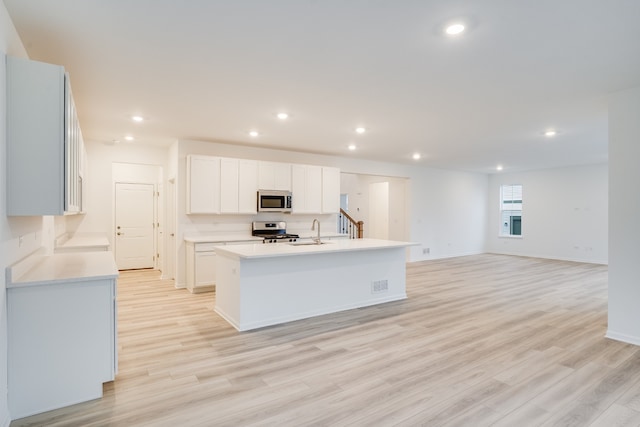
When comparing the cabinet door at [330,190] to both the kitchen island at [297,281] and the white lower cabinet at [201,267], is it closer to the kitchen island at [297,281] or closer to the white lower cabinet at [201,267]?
the kitchen island at [297,281]

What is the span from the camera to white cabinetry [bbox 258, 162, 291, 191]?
20.5ft

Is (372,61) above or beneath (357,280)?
above

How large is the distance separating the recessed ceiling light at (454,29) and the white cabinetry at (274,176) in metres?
4.36

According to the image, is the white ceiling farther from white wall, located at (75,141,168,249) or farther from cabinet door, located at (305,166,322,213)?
cabinet door, located at (305,166,322,213)

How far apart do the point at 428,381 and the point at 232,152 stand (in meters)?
5.01

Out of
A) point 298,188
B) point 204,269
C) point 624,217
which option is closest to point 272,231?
point 298,188

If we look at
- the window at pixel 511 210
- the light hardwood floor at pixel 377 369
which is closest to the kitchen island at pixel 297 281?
the light hardwood floor at pixel 377 369

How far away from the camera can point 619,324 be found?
3523mm

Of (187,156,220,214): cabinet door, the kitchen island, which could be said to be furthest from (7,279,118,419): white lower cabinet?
(187,156,220,214): cabinet door

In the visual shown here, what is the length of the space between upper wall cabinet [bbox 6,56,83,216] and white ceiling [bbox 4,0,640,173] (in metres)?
0.43

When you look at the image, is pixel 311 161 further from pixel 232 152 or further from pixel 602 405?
pixel 602 405

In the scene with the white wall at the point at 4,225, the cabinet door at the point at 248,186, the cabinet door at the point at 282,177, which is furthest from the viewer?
the cabinet door at the point at 282,177

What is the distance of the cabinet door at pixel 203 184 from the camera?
566 cm

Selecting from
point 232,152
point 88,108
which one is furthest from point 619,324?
point 88,108
